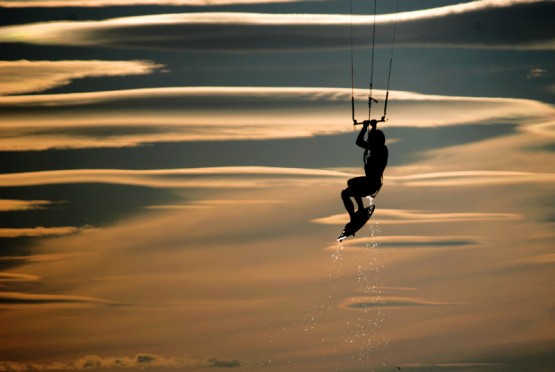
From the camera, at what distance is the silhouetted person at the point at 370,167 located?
2736cm

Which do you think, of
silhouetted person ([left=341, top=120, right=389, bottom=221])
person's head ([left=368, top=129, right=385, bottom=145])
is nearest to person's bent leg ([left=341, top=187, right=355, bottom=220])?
silhouetted person ([left=341, top=120, right=389, bottom=221])

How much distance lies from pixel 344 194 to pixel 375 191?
986 mm

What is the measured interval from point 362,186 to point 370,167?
0.80 meters

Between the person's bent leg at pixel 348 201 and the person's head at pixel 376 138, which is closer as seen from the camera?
the person's head at pixel 376 138

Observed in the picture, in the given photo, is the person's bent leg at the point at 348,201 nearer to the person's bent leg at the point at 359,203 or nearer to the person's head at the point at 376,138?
the person's bent leg at the point at 359,203

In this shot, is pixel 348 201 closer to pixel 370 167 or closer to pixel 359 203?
pixel 359 203

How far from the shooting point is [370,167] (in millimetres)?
27703

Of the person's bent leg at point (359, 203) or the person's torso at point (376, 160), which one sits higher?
the person's torso at point (376, 160)

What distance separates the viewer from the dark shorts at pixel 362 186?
28094 millimetres

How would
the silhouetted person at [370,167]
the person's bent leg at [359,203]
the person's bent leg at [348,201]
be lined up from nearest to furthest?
the silhouetted person at [370,167], the person's bent leg at [348,201], the person's bent leg at [359,203]

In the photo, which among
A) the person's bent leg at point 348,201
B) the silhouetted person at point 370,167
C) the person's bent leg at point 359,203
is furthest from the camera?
the person's bent leg at point 359,203

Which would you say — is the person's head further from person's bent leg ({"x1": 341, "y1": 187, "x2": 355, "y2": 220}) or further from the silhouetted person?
person's bent leg ({"x1": 341, "y1": 187, "x2": 355, "y2": 220})

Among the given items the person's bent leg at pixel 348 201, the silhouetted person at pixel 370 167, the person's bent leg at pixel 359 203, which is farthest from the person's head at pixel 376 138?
the person's bent leg at pixel 359 203

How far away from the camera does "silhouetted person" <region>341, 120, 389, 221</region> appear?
89.8 ft
